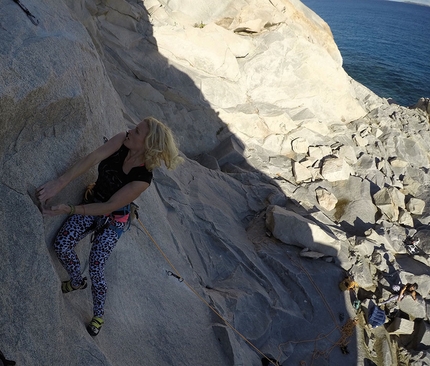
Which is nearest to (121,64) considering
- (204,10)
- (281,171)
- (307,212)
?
(204,10)

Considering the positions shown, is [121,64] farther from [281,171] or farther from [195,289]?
[195,289]

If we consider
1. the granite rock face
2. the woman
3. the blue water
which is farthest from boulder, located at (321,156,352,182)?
the blue water

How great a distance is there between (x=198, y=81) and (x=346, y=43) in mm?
45448

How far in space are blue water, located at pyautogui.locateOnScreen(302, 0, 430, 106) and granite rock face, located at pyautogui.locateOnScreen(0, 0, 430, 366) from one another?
1770cm

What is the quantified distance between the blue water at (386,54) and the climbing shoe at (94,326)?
33.2m

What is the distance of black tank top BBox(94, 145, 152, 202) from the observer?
3.87 meters

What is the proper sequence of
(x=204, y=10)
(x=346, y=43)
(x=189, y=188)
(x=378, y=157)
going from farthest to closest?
1. (x=346, y=43)
2. (x=378, y=157)
3. (x=204, y=10)
4. (x=189, y=188)

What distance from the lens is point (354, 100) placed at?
1636 centimetres

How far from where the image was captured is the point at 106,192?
403 centimetres

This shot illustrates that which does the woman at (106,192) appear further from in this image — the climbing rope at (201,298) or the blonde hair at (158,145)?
the climbing rope at (201,298)

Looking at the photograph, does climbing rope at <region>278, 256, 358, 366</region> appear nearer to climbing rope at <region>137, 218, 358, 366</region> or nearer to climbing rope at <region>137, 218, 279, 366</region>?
climbing rope at <region>137, 218, 358, 366</region>

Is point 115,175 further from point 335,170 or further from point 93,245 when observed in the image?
point 335,170

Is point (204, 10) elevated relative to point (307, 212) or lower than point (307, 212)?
elevated

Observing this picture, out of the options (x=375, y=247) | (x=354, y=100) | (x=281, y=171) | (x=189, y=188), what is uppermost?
(x=354, y=100)
